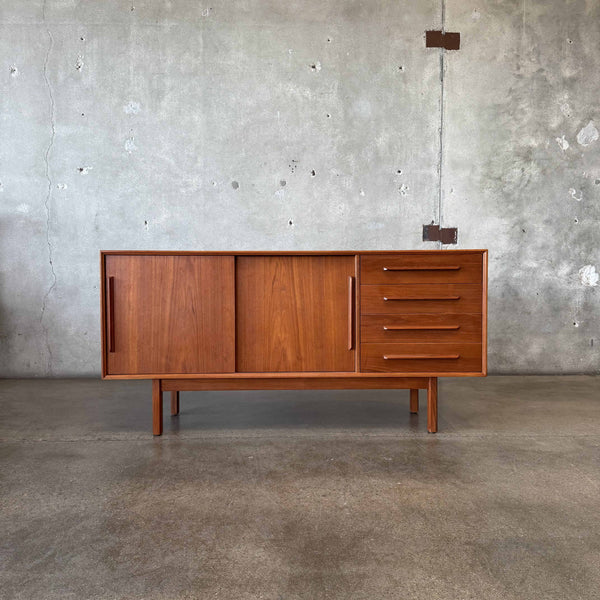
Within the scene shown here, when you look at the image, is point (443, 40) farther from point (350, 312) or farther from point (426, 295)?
point (350, 312)

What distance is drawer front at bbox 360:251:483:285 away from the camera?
2.27m

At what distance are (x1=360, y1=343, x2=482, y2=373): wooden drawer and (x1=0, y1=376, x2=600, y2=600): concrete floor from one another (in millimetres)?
310

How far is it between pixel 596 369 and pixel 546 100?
2002 mm

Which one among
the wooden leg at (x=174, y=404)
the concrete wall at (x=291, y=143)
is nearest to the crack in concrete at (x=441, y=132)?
the concrete wall at (x=291, y=143)

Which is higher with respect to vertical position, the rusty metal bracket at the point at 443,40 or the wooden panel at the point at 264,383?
the rusty metal bracket at the point at 443,40

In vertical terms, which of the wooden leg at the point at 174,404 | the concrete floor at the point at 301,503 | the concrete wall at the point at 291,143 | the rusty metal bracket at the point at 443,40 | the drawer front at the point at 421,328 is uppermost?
the rusty metal bracket at the point at 443,40

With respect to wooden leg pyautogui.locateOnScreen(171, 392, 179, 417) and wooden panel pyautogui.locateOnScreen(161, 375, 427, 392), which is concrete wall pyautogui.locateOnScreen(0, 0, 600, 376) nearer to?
wooden leg pyautogui.locateOnScreen(171, 392, 179, 417)

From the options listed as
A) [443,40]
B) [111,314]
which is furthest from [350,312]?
[443,40]

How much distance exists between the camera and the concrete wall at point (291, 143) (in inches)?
140

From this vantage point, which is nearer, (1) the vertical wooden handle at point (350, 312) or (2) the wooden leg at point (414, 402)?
(1) the vertical wooden handle at point (350, 312)

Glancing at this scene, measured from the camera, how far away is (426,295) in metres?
2.28

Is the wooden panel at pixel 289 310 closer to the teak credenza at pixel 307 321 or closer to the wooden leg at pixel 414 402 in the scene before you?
the teak credenza at pixel 307 321

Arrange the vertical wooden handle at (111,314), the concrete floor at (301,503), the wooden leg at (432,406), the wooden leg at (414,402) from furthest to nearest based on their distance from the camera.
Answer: the wooden leg at (414,402) → the wooden leg at (432,406) → the vertical wooden handle at (111,314) → the concrete floor at (301,503)

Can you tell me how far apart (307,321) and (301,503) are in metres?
0.86
